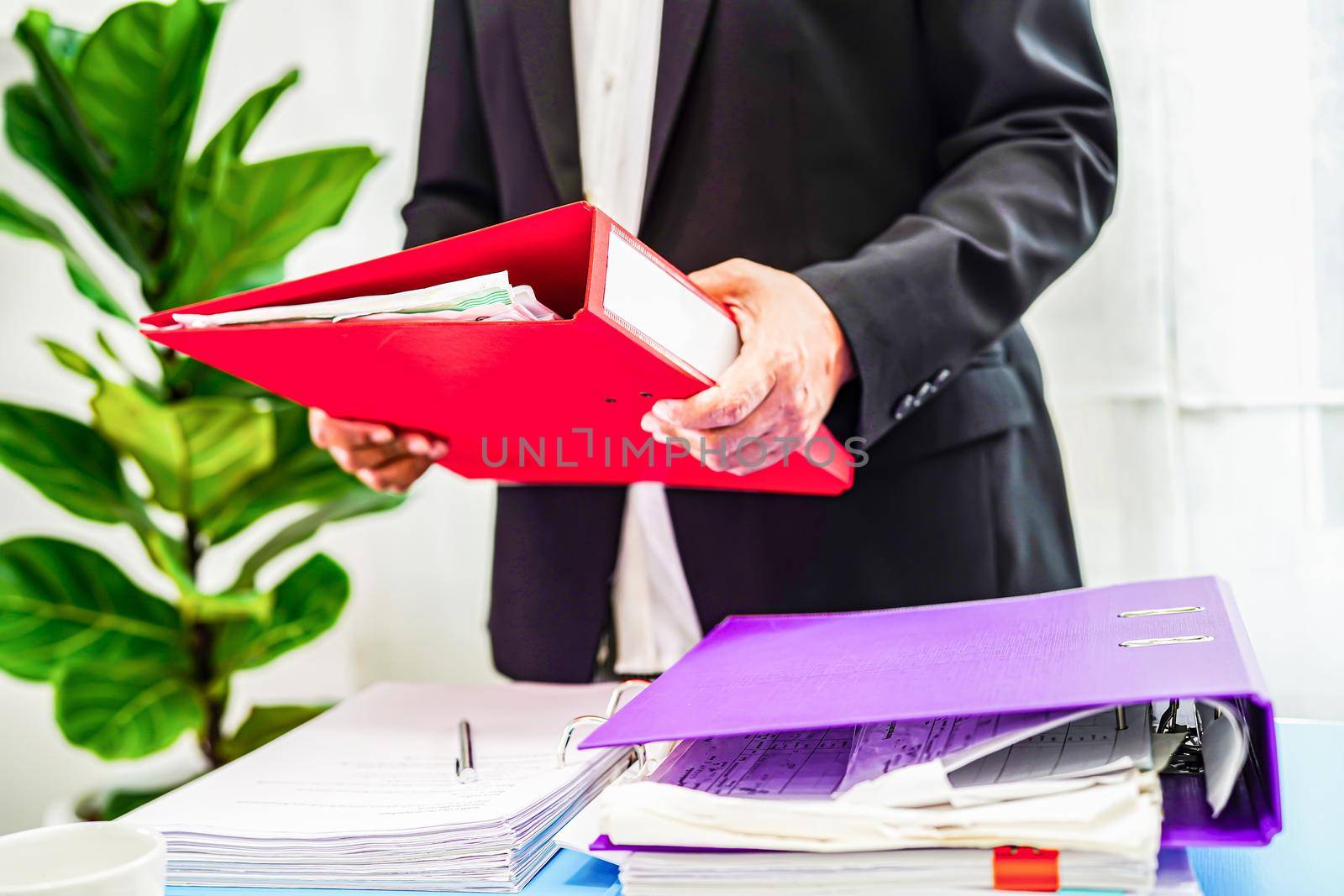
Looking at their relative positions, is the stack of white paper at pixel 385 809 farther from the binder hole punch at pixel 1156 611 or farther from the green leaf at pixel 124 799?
the green leaf at pixel 124 799

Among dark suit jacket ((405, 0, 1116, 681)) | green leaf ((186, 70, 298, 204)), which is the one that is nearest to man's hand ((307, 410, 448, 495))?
dark suit jacket ((405, 0, 1116, 681))

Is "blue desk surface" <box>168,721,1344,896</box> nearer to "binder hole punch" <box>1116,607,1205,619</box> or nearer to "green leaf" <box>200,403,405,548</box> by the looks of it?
"binder hole punch" <box>1116,607,1205,619</box>

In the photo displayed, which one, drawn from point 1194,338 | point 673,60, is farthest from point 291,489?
point 1194,338

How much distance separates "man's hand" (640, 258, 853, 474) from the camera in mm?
634

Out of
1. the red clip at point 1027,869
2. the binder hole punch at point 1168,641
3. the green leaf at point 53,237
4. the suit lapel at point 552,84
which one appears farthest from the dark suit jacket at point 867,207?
the green leaf at point 53,237

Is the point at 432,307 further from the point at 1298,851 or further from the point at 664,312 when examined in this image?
the point at 1298,851

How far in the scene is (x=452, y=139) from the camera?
112 centimetres

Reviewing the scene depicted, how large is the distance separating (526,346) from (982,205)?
43 centimetres

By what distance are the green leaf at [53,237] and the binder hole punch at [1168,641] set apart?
106cm

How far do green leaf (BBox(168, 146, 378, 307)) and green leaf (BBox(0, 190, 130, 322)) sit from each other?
8 centimetres

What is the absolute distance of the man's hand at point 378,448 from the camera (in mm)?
850

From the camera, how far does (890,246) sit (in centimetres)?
80

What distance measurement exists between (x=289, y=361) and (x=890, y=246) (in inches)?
16.1

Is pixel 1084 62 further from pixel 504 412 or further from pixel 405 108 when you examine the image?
pixel 405 108
